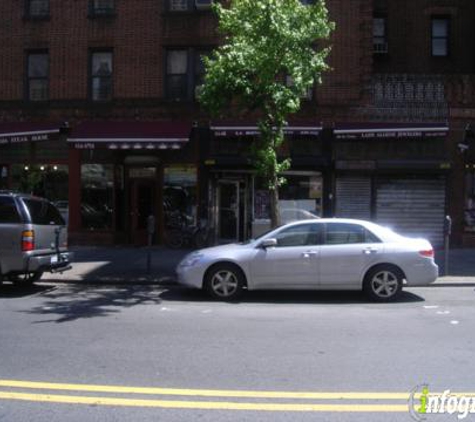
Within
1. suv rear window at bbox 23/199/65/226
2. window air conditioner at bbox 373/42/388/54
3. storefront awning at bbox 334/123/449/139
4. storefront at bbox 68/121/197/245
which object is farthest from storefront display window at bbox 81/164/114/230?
window air conditioner at bbox 373/42/388/54

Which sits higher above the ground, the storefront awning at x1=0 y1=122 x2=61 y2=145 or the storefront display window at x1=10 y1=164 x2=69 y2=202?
the storefront awning at x1=0 y1=122 x2=61 y2=145

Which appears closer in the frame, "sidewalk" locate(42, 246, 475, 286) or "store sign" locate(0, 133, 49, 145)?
"sidewalk" locate(42, 246, 475, 286)

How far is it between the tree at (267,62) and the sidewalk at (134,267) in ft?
11.5

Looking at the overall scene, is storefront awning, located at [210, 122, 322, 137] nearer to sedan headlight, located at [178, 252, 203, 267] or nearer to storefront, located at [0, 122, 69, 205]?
storefront, located at [0, 122, 69, 205]

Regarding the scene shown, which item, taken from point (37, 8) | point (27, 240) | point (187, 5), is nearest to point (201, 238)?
point (187, 5)

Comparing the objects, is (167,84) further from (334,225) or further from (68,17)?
(334,225)

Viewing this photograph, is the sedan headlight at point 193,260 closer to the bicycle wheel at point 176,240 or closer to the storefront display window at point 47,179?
the bicycle wheel at point 176,240

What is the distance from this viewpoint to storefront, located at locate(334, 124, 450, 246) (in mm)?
17781

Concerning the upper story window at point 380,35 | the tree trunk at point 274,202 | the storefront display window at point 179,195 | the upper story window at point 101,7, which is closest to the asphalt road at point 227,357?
the tree trunk at point 274,202

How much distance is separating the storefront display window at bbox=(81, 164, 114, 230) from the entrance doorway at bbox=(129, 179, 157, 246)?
70 centimetres

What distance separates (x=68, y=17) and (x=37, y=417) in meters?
17.4

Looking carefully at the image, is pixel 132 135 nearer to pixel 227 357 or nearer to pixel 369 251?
pixel 369 251

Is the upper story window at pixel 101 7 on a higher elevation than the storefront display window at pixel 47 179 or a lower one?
higher

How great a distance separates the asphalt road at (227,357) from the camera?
4898 millimetres
